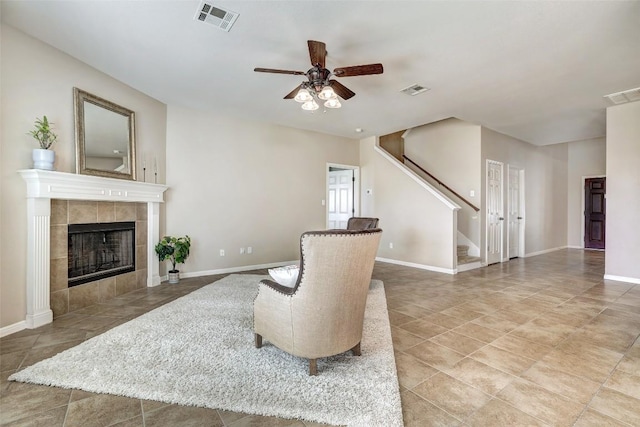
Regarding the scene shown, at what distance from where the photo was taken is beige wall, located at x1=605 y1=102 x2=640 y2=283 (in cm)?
448

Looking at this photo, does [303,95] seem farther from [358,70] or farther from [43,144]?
[43,144]

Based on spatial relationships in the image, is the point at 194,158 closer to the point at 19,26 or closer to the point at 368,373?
the point at 19,26

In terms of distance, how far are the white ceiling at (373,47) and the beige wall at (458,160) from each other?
1.35 metres

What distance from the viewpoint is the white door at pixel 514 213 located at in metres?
6.86

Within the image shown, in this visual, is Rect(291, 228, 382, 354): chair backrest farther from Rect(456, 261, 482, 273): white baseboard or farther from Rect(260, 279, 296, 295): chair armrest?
Rect(456, 261, 482, 273): white baseboard

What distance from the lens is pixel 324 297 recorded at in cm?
191

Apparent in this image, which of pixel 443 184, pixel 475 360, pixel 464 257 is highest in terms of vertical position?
pixel 443 184

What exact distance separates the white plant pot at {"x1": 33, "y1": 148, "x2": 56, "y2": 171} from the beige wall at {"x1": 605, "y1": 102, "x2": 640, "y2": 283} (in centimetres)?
763

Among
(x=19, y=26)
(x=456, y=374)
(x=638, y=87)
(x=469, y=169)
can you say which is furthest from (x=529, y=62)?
(x=19, y=26)

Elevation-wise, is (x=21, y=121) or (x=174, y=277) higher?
(x=21, y=121)

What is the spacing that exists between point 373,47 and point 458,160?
4.08 meters

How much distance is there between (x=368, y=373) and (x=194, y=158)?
14.0 ft

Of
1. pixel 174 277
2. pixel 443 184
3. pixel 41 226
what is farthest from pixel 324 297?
pixel 443 184

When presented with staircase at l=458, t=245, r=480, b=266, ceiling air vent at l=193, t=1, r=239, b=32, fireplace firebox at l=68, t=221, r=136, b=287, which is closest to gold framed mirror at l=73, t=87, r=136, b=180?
fireplace firebox at l=68, t=221, r=136, b=287
